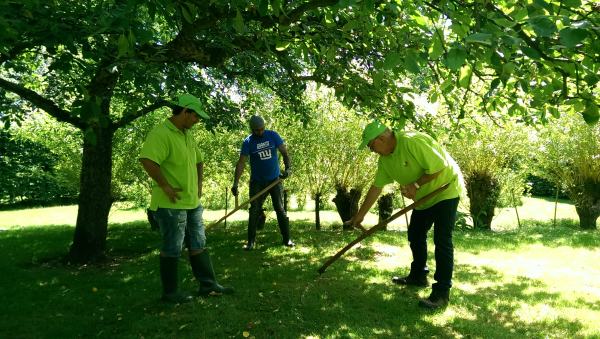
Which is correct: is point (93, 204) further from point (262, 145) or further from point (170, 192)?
point (170, 192)

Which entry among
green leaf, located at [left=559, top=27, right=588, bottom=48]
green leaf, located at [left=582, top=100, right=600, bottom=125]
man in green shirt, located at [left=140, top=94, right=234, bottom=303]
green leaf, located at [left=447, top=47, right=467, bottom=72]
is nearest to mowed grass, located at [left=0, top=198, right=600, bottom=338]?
man in green shirt, located at [left=140, top=94, right=234, bottom=303]

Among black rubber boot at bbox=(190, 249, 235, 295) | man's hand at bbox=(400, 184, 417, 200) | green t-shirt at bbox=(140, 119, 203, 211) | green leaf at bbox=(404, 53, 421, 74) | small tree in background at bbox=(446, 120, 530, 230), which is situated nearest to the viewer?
green leaf at bbox=(404, 53, 421, 74)

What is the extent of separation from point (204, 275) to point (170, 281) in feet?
1.08

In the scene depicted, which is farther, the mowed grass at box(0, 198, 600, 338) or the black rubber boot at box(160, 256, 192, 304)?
the black rubber boot at box(160, 256, 192, 304)

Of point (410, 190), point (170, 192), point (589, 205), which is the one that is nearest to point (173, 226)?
point (170, 192)

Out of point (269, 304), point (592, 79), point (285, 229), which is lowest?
point (269, 304)

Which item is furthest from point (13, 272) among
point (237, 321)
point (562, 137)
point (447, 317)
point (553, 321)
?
point (562, 137)

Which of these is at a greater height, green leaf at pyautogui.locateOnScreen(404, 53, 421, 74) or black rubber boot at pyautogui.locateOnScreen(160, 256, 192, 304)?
green leaf at pyautogui.locateOnScreen(404, 53, 421, 74)

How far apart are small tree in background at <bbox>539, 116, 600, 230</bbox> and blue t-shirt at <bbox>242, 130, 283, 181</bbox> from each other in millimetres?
6982

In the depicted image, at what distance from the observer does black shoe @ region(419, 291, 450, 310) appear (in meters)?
3.25

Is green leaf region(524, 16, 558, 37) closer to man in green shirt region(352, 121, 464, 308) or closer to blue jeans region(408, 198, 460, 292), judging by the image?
man in green shirt region(352, 121, 464, 308)

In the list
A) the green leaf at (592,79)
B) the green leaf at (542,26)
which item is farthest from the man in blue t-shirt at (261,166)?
the green leaf at (542,26)

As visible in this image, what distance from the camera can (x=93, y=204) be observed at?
17.6 ft

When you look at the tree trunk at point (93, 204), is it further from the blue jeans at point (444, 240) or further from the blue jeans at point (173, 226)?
the blue jeans at point (444, 240)
